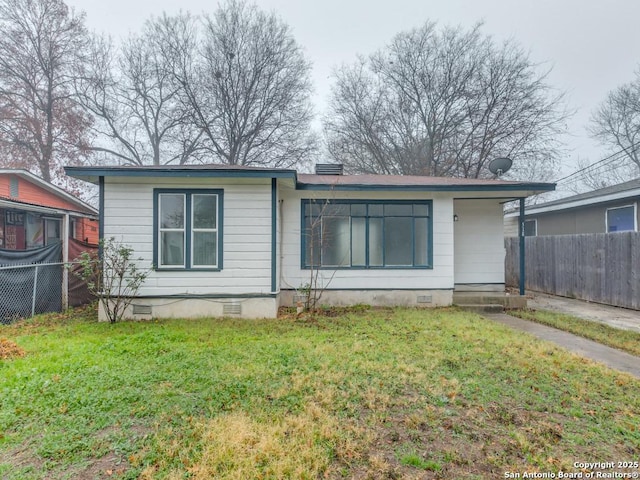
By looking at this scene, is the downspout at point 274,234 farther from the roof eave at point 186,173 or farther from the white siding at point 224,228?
the roof eave at point 186,173

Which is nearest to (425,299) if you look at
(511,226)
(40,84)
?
(511,226)

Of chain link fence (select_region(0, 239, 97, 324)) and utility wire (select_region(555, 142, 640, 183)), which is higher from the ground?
utility wire (select_region(555, 142, 640, 183))

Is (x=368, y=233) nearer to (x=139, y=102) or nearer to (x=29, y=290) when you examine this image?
(x=29, y=290)

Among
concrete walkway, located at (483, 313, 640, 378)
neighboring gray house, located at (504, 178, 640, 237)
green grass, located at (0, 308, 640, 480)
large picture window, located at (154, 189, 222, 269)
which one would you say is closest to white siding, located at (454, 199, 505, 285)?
concrete walkway, located at (483, 313, 640, 378)

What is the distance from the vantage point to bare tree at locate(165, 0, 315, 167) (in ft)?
54.1

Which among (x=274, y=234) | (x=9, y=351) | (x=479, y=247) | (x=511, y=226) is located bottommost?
(x=9, y=351)

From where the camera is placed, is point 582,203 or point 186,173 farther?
point 582,203

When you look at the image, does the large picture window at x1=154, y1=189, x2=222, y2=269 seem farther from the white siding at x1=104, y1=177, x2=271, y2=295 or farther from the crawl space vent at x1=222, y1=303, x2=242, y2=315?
the crawl space vent at x1=222, y1=303, x2=242, y2=315

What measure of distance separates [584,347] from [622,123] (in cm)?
1936

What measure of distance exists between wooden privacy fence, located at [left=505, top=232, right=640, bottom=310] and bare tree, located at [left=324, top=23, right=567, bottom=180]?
6783mm

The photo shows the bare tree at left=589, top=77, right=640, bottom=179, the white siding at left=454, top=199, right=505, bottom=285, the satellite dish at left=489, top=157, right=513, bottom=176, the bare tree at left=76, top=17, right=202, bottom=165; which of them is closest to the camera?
the white siding at left=454, top=199, right=505, bottom=285

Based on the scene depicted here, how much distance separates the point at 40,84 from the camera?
588 inches

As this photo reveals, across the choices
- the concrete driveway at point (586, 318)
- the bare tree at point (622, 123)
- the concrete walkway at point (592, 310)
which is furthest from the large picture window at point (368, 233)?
the bare tree at point (622, 123)

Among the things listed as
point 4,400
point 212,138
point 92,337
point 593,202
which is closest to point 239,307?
point 92,337
